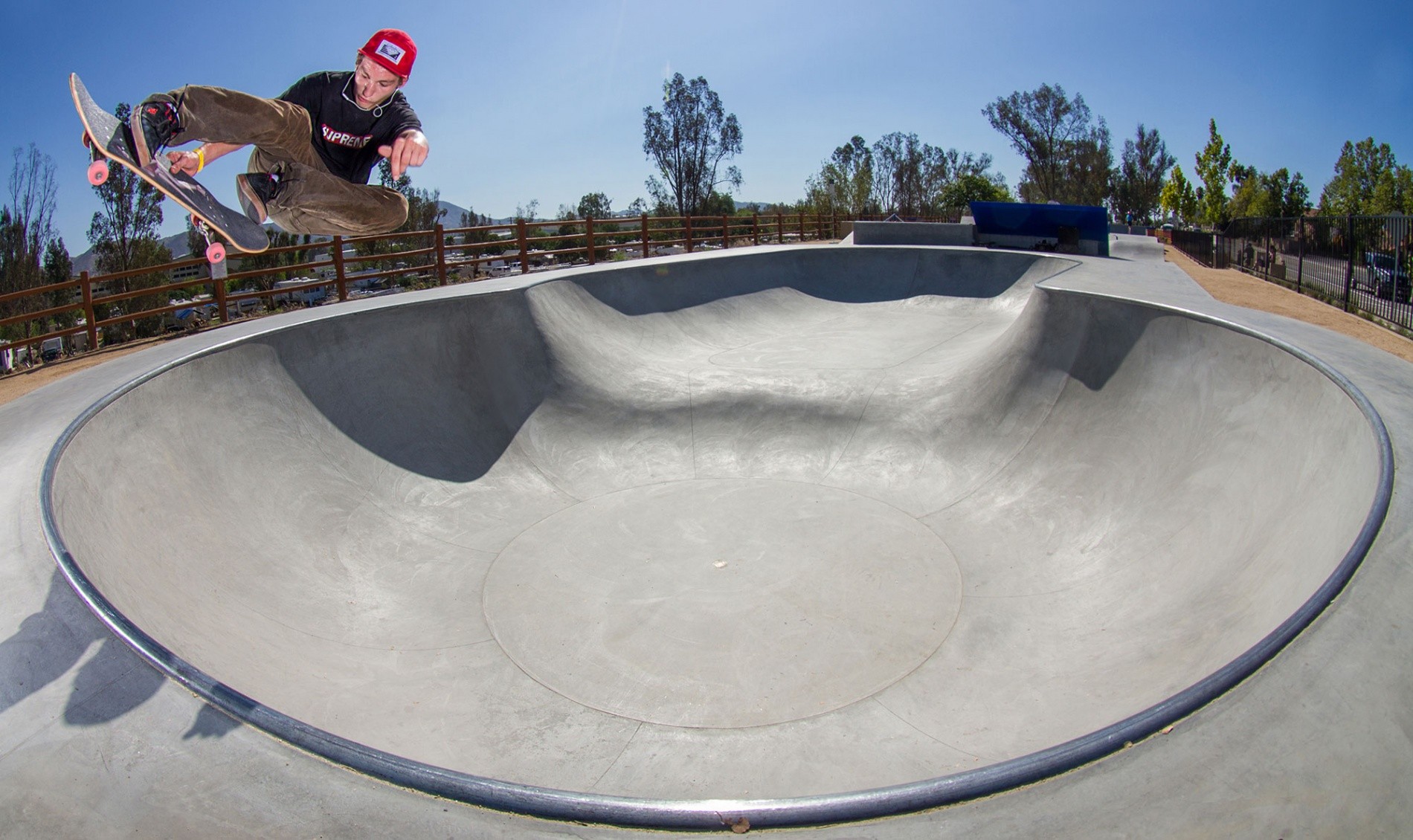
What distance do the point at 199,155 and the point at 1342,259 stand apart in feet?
54.4

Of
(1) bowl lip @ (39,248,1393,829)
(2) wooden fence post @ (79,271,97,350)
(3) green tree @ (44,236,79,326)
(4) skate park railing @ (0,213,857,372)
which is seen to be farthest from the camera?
(3) green tree @ (44,236,79,326)

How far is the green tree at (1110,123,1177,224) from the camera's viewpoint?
55.7m

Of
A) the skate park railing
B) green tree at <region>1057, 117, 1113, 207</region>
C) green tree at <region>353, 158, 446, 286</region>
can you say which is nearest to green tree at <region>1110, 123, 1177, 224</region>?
green tree at <region>1057, 117, 1113, 207</region>

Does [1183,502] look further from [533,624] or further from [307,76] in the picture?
[307,76]

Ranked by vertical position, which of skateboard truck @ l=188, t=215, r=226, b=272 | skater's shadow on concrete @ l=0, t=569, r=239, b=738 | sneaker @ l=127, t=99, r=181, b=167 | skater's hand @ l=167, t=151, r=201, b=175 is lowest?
skater's shadow on concrete @ l=0, t=569, r=239, b=738

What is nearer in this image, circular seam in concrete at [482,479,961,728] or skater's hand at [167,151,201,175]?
skater's hand at [167,151,201,175]

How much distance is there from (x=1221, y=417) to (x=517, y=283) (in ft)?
30.2

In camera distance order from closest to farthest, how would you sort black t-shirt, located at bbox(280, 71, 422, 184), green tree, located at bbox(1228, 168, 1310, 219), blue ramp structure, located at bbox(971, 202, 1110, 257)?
black t-shirt, located at bbox(280, 71, 422, 184) < blue ramp structure, located at bbox(971, 202, 1110, 257) < green tree, located at bbox(1228, 168, 1310, 219)

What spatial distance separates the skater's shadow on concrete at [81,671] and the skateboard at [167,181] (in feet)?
6.78

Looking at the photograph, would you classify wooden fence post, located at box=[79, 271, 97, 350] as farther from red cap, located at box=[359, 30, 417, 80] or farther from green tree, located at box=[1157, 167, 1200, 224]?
green tree, located at box=[1157, 167, 1200, 224]

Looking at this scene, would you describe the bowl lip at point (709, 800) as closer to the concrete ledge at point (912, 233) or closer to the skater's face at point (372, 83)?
the skater's face at point (372, 83)

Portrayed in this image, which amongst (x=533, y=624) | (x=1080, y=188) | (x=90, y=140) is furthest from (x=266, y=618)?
(x=1080, y=188)

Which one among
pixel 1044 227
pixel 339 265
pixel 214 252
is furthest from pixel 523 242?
pixel 1044 227

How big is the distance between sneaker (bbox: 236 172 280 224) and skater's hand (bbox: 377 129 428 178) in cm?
78
